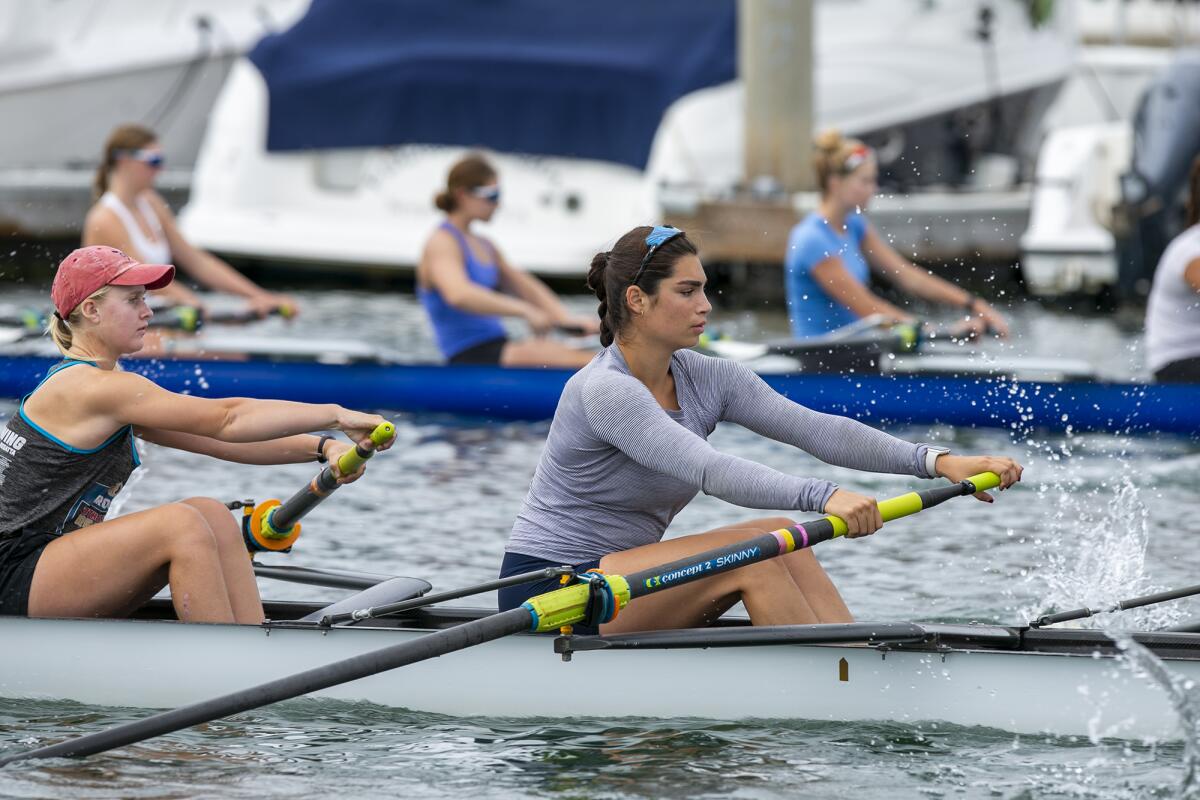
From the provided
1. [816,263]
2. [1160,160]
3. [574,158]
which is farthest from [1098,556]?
[574,158]

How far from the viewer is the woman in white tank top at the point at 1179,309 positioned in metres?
Result: 8.61

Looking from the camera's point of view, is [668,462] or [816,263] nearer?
[668,462]

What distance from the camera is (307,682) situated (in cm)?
455

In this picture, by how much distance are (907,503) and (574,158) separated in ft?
38.5

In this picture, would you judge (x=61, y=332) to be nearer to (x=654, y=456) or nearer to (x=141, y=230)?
(x=654, y=456)

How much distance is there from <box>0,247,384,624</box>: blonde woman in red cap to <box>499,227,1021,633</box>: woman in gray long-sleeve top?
2.11 ft

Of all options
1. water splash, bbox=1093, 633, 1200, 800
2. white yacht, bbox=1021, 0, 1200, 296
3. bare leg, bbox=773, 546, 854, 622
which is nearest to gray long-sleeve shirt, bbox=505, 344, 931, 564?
bare leg, bbox=773, 546, 854, 622

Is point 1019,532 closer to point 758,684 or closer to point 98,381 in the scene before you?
point 758,684

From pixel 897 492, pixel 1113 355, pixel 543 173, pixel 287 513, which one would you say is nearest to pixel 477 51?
pixel 543 173

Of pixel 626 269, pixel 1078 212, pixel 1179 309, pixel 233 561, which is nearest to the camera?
pixel 626 269

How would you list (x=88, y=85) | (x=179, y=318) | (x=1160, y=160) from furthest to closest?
(x=88, y=85)
(x=1160, y=160)
(x=179, y=318)

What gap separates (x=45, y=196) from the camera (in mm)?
17812

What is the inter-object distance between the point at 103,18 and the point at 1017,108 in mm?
9614

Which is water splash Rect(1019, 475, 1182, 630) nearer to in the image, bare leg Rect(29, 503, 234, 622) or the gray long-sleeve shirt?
the gray long-sleeve shirt
